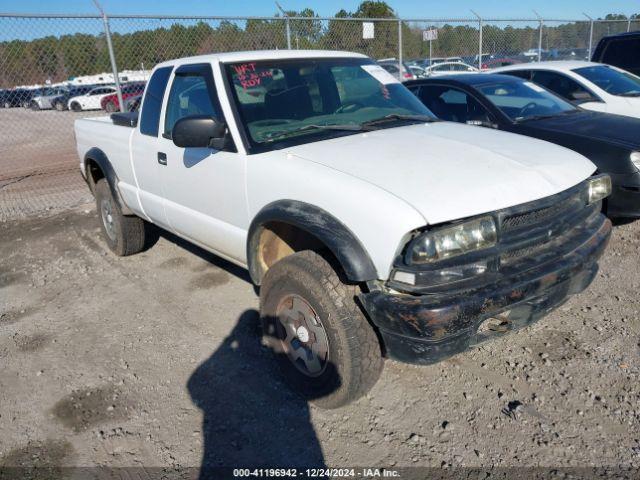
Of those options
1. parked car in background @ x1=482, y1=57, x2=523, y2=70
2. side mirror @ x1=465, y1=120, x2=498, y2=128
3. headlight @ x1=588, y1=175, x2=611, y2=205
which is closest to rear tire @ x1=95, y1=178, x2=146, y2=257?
side mirror @ x1=465, y1=120, x2=498, y2=128

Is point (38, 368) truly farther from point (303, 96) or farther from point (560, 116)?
point (560, 116)

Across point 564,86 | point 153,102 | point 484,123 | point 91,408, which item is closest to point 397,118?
point 153,102

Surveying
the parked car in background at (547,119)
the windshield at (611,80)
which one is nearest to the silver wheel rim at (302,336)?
the parked car in background at (547,119)

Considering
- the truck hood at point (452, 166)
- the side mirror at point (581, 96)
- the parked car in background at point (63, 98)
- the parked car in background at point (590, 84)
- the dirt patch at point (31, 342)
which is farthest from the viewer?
the parked car in background at point (63, 98)

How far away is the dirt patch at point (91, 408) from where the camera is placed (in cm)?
310

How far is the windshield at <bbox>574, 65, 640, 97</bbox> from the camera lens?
7395 millimetres

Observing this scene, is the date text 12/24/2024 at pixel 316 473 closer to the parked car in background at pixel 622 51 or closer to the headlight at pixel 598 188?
the headlight at pixel 598 188

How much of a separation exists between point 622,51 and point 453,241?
9.83 meters

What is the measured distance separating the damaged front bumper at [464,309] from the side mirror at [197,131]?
4.90 feet

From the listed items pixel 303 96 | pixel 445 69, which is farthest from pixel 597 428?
pixel 445 69

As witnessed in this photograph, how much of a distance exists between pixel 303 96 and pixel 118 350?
2.29 metres

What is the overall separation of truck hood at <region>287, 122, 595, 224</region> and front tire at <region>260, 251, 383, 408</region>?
537 mm

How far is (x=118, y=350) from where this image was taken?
3.87 metres

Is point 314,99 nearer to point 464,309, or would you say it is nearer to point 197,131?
point 197,131
